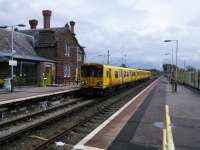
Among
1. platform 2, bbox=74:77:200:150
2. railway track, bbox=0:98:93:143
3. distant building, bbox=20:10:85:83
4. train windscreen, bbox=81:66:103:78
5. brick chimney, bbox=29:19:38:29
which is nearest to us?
platform 2, bbox=74:77:200:150

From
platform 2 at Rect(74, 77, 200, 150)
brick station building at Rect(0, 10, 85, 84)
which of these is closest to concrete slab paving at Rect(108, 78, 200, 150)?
platform 2 at Rect(74, 77, 200, 150)

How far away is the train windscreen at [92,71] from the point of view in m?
26.0

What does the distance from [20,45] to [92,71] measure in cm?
1771

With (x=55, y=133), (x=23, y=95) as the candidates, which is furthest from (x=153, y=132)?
(x=23, y=95)

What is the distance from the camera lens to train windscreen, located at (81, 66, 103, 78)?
85.4 ft

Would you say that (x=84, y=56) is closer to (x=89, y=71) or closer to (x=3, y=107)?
(x=89, y=71)

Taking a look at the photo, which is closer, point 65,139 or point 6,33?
point 65,139

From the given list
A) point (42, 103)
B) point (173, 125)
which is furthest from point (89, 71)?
point (173, 125)

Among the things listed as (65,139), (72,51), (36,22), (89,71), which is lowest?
(65,139)

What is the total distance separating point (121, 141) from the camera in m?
10.3

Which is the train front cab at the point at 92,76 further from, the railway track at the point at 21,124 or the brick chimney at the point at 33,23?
the brick chimney at the point at 33,23

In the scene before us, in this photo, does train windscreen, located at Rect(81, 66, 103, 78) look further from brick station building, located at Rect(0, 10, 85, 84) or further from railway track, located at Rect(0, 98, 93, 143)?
brick station building, located at Rect(0, 10, 85, 84)

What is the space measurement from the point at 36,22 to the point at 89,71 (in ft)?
106

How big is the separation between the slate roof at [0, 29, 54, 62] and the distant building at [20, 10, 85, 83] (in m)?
1.25
